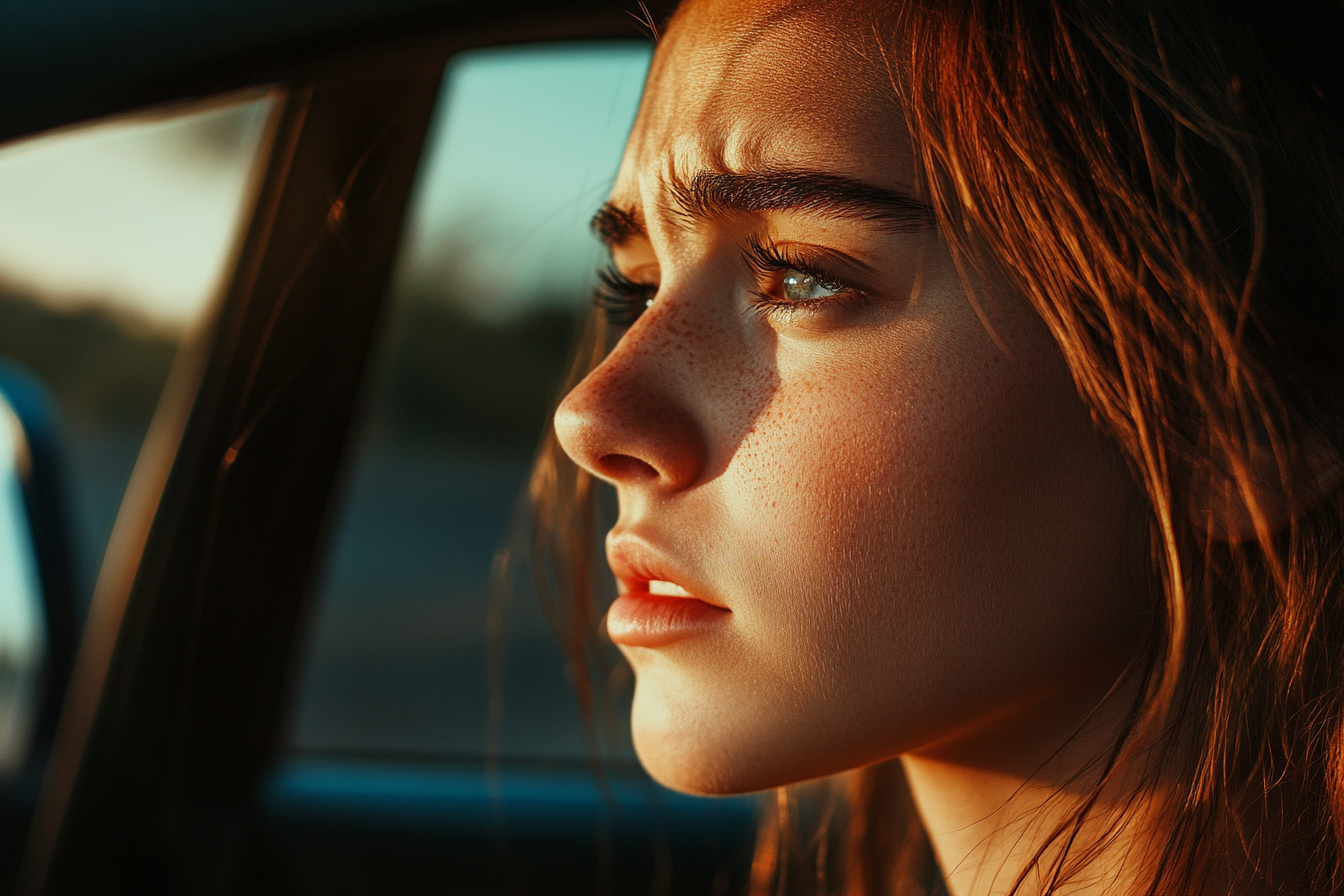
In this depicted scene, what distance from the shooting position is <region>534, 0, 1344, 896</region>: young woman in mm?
1029

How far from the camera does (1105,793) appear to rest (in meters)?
1.13

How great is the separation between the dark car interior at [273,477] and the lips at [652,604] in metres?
0.59

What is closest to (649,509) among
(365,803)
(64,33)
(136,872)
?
(64,33)

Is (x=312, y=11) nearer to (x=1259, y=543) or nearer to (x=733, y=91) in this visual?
(x=733, y=91)

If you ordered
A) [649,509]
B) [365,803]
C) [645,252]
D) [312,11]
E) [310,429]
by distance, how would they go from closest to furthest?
[312,11]
[649,509]
[645,252]
[310,429]
[365,803]

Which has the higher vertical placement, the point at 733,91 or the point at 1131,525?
the point at 733,91

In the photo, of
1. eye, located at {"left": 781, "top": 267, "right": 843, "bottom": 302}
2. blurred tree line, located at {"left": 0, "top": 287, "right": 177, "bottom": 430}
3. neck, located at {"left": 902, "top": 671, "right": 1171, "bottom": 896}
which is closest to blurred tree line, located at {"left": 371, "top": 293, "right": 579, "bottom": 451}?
blurred tree line, located at {"left": 0, "top": 287, "right": 177, "bottom": 430}

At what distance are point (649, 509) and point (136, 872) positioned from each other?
54.8 inches

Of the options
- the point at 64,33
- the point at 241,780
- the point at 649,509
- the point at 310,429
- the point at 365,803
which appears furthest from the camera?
the point at 365,803

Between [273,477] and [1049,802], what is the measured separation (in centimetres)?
131

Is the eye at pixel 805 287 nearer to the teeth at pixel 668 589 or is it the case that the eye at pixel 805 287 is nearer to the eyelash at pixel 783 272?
the eyelash at pixel 783 272

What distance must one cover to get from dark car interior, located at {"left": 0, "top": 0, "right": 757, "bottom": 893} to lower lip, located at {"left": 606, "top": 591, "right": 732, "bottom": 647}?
64 cm

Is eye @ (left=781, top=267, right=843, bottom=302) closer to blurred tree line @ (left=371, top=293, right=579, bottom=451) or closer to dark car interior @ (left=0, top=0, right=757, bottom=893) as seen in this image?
dark car interior @ (left=0, top=0, right=757, bottom=893)

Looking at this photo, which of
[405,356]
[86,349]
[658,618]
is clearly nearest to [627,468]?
[658,618]
